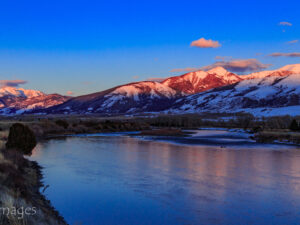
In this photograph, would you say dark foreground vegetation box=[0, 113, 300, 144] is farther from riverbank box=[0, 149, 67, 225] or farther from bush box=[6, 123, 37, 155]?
riverbank box=[0, 149, 67, 225]

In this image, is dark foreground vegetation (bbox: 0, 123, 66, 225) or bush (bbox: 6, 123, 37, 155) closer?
dark foreground vegetation (bbox: 0, 123, 66, 225)

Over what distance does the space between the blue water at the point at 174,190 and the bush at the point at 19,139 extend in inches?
71.9

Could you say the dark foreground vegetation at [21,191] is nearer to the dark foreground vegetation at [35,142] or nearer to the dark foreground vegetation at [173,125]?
the dark foreground vegetation at [35,142]

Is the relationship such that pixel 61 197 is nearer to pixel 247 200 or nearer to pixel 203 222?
pixel 203 222

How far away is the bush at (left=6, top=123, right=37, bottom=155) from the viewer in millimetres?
25031

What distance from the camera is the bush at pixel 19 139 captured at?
82.1 ft

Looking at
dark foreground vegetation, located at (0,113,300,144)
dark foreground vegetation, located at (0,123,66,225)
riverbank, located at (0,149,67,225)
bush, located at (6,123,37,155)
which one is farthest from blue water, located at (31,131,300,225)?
dark foreground vegetation, located at (0,113,300,144)

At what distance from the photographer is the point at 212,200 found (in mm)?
14938

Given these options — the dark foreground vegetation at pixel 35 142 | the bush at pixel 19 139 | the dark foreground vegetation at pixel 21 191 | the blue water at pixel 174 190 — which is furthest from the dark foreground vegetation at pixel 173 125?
the dark foreground vegetation at pixel 21 191

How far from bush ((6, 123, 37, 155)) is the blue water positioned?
5.99ft

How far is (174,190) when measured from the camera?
16.7 metres

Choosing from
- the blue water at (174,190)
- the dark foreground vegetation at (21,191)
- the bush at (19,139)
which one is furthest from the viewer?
the bush at (19,139)

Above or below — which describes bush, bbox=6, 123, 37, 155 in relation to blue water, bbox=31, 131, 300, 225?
above

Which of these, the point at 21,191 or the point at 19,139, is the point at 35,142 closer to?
the point at 19,139
